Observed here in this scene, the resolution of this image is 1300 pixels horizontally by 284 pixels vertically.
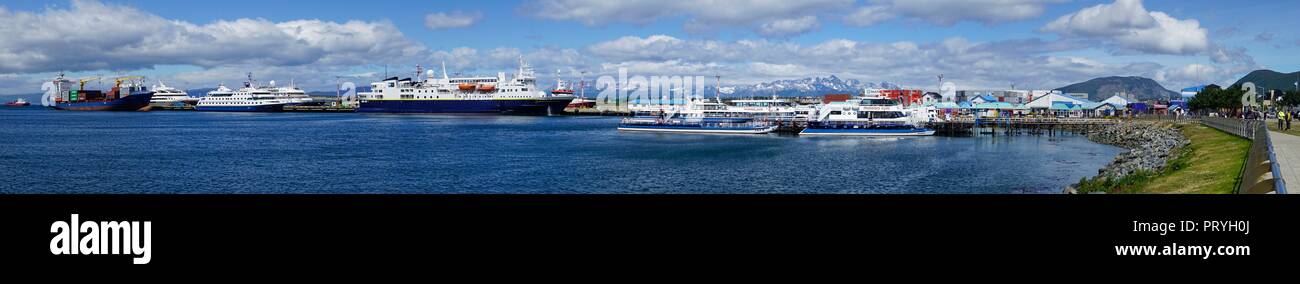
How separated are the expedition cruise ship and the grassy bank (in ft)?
236

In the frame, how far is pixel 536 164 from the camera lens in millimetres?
30906

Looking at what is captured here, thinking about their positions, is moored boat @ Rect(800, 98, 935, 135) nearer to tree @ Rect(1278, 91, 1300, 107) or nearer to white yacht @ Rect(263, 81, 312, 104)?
tree @ Rect(1278, 91, 1300, 107)

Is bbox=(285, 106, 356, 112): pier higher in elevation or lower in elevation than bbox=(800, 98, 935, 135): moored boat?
higher

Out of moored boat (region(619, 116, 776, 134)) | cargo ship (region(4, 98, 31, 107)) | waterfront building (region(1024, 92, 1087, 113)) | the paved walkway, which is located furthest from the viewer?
cargo ship (region(4, 98, 31, 107))

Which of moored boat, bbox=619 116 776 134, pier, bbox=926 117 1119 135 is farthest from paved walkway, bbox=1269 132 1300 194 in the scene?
moored boat, bbox=619 116 776 134

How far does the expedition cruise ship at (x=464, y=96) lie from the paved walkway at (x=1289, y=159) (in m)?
75.1

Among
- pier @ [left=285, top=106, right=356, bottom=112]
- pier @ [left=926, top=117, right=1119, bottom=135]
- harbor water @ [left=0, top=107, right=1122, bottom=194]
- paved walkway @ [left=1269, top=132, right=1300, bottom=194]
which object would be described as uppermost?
pier @ [left=285, top=106, right=356, bottom=112]

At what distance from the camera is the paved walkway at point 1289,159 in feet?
36.5

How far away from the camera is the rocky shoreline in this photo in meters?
23.3

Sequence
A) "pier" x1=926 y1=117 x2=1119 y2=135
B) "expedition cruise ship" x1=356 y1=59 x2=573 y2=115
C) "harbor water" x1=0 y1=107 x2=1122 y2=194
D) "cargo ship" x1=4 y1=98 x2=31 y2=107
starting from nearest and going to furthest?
"harbor water" x1=0 y1=107 x2=1122 y2=194
"pier" x1=926 y1=117 x2=1119 y2=135
"expedition cruise ship" x1=356 y1=59 x2=573 y2=115
"cargo ship" x1=4 y1=98 x2=31 y2=107

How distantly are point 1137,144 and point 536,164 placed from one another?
28.0 meters

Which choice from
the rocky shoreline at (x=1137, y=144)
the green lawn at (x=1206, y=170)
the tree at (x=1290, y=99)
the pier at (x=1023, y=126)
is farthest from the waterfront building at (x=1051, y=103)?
the green lawn at (x=1206, y=170)
